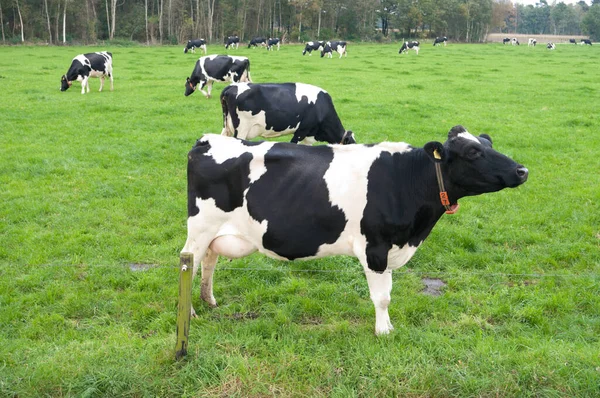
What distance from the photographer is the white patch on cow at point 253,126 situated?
11.0 metres

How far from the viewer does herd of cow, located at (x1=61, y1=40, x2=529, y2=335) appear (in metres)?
4.64

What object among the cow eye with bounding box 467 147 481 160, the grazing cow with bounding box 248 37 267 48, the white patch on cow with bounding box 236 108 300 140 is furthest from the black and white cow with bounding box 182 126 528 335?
the grazing cow with bounding box 248 37 267 48

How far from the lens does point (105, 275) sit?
634cm

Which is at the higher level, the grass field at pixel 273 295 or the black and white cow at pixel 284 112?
the black and white cow at pixel 284 112

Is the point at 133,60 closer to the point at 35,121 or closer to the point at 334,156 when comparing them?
the point at 35,121

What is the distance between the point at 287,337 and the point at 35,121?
12836mm

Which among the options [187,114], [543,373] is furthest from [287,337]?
[187,114]

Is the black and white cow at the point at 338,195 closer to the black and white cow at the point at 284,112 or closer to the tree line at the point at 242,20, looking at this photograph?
the black and white cow at the point at 284,112

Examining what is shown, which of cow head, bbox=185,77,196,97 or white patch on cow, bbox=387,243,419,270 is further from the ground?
cow head, bbox=185,77,196,97

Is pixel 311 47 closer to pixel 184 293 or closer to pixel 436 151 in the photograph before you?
pixel 436 151

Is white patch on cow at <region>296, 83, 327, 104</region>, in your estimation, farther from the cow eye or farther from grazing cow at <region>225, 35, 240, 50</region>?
grazing cow at <region>225, 35, 240, 50</region>

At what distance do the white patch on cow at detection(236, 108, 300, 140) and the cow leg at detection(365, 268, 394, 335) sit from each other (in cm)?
646

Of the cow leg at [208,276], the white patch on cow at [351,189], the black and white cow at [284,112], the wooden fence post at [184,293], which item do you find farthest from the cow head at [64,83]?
the wooden fence post at [184,293]

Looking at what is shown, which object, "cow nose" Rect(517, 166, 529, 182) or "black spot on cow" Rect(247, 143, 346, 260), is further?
"black spot on cow" Rect(247, 143, 346, 260)
